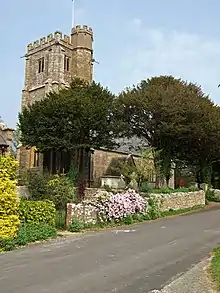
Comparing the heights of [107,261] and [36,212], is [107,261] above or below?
below

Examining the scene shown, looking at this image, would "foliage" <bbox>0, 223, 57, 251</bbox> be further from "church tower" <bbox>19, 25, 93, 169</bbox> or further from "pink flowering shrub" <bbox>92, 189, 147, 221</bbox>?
"church tower" <bbox>19, 25, 93, 169</bbox>

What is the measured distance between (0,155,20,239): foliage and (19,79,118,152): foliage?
19.1 meters

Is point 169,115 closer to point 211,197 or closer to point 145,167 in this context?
point 145,167

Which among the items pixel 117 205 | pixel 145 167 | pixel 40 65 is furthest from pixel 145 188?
pixel 40 65

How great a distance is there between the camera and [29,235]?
1380 cm

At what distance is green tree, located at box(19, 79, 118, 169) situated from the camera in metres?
33.1

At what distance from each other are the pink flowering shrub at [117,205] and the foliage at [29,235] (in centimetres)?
451

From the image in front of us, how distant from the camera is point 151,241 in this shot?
14.3 meters

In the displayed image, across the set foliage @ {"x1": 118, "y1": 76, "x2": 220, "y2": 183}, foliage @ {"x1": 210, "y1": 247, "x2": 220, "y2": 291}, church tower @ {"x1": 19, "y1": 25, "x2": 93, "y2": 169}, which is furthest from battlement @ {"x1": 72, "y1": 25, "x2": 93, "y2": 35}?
foliage @ {"x1": 210, "y1": 247, "x2": 220, "y2": 291}

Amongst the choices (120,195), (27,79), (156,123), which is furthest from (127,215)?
(27,79)

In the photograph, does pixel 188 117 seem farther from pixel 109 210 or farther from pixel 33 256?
pixel 33 256

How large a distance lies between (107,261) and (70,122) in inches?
934

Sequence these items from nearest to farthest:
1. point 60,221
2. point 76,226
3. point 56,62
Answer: point 76,226, point 60,221, point 56,62

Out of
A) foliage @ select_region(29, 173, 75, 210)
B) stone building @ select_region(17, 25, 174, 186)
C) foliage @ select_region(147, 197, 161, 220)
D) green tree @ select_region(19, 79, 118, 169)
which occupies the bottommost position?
foliage @ select_region(147, 197, 161, 220)
